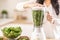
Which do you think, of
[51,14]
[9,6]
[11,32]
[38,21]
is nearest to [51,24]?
[51,14]

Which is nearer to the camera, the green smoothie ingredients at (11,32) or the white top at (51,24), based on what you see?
the green smoothie ingredients at (11,32)

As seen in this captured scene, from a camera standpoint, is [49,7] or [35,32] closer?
[35,32]

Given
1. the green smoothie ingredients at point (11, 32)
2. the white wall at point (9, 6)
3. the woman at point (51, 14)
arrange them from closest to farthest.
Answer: the green smoothie ingredients at point (11, 32), the woman at point (51, 14), the white wall at point (9, 6)

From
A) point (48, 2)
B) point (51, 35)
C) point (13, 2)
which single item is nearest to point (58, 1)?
point (48, 2)

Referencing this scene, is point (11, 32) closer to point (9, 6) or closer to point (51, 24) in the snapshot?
point (51, 24)

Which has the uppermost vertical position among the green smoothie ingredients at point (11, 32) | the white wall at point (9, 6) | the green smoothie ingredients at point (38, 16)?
the white wall at point (9, 6)

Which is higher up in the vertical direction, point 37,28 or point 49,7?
point 49,7

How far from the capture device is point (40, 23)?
3.26 feet

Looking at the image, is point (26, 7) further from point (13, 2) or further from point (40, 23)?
point (13, 2)

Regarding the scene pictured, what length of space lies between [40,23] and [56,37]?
0.29 meters

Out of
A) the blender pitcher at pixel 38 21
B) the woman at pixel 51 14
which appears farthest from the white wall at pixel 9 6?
the blender pitcher at pixel 38 21

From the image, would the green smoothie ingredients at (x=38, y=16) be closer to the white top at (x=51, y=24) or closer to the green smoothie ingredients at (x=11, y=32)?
the green smoothie ingredients at (x=11, y=32)

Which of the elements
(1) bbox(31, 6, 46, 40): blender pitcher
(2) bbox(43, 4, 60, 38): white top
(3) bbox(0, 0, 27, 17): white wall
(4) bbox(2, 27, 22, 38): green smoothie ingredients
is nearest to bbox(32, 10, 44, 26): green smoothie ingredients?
(1) bbox(31, 6, 46, 40): blender pitcher

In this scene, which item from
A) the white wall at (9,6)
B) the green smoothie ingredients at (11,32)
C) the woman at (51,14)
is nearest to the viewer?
the green smoothie ingredients at (11,32)
